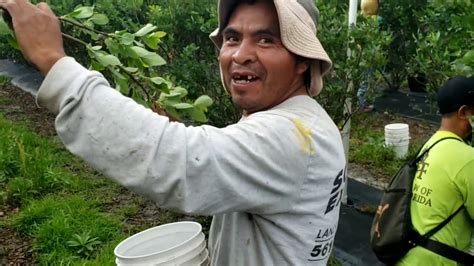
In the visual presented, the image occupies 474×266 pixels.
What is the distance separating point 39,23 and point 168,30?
4.24 meters

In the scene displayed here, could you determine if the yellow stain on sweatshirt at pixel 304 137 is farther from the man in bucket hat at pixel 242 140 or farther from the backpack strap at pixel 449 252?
the backpack strap at pixel 449 252

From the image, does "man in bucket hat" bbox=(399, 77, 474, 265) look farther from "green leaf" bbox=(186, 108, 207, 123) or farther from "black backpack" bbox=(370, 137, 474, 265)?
"green leaf" bbox=(186, 108, 207, 123)

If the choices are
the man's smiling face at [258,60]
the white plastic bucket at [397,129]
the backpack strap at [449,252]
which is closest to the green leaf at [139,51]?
the man's smiling face at [258,60]

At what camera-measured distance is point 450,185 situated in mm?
2699

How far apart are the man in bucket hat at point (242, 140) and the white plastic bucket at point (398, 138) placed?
4912 mm

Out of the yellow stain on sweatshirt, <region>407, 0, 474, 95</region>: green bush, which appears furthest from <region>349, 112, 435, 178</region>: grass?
the yellow stain on sweatshirt

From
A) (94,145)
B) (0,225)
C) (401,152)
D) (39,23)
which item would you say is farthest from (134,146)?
(401,152)

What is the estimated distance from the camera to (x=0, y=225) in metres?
4.72

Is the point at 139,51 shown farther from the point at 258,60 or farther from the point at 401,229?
the point at 401,229

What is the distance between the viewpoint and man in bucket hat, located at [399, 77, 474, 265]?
8.82 ft

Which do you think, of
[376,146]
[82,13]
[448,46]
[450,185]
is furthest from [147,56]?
[376,146]

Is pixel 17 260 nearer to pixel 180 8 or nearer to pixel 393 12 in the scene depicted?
pixel 180 8

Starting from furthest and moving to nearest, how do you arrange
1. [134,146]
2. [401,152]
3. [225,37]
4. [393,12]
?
[393,12] → [401,152] → [225,37] → [134,146]

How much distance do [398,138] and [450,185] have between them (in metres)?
3.77
